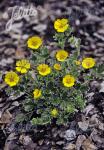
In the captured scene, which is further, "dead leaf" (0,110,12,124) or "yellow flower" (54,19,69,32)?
"dead leaf" (0,110,12,124)

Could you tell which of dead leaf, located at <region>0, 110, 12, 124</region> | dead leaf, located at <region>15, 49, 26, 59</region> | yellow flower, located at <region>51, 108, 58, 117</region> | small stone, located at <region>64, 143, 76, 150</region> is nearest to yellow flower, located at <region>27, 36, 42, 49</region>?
yellow flower, located at <region>51, 108, 58, 117</region>

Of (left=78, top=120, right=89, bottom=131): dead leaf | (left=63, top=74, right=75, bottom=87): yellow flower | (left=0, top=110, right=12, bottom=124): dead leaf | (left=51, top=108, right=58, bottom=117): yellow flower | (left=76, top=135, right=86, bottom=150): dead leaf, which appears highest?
(left=63, top=74, right=75, bottom=87): yellow flower

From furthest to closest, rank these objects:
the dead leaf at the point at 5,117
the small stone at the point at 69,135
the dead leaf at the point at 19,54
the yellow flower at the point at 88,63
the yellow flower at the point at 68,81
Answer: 1. the dead leaf at the point at 19,54
2. the dead leaf at the point at 5,117
3. the small stone at the point at 69,135
4. the yellow flower at the point at 88,63
5. the yellow flower at the point at 68,81

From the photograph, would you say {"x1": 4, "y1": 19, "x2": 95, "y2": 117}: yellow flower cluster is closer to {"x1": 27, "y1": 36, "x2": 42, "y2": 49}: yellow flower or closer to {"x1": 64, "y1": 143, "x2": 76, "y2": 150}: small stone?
{"x1": 27, "y1": 36, "x2": 42, "y2": 49}: yellow flower

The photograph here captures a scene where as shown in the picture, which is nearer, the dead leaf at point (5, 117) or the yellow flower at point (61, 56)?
the yellow flower at point (61, 56)

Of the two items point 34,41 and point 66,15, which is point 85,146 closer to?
point 34,41

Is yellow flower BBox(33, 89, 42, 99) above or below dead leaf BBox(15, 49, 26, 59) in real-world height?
above

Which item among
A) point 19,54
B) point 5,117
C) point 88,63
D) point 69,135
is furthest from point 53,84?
point 19,54

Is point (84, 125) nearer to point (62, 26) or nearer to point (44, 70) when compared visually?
point (44, 70)

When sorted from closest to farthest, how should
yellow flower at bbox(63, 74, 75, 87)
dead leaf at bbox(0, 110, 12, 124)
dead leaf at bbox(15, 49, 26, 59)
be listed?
yellow flower at bbox(63, 74, 75, 87) → dead leaf at bbox(0, 110, 12, 124) → dead leaf at bbox(15, 49, 26, 59)

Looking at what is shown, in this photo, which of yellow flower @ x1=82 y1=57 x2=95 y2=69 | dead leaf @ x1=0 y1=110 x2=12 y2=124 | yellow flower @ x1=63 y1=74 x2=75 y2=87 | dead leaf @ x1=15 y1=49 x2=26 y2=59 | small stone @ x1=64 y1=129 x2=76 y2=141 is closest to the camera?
yellow flower @ x1=63 y1=74 x2=75 y2=87

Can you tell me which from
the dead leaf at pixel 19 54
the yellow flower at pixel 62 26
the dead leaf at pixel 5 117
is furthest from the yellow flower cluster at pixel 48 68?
the dead leaf at pixel 19 54

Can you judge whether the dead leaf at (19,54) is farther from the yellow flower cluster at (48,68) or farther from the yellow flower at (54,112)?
the yellow flower at (54,112)
